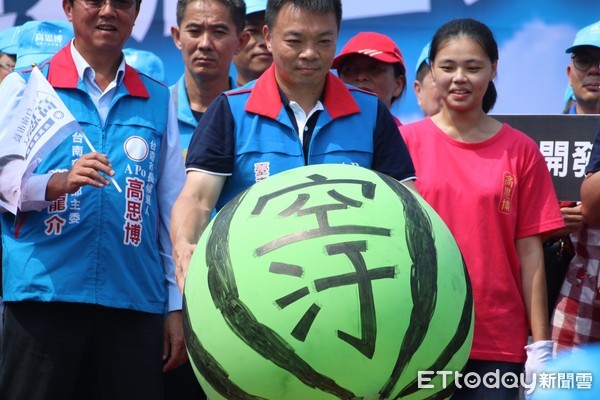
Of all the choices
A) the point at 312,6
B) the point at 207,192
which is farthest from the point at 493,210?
the point at 207,192

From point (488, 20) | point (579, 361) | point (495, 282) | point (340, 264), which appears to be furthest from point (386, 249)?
point (488, 20)

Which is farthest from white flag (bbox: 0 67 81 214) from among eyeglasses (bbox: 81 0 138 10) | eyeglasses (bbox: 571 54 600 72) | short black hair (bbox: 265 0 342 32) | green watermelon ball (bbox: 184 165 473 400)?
eyeglasses (bbox: 571 54 600 72)

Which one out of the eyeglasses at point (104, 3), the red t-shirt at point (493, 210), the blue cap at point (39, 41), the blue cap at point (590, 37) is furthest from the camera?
the blue cap at point (590, 37)

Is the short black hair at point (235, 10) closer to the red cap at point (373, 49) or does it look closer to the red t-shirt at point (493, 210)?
the red cap at point (373, 49)

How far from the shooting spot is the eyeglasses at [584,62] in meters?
6.49

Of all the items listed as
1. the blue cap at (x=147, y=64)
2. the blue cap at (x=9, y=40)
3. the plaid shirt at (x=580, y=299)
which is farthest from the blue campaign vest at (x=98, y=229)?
the blue cap at (x=9, y=40)

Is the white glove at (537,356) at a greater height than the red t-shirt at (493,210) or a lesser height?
lesser

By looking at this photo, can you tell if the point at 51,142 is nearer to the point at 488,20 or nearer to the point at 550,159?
the point at 550,159

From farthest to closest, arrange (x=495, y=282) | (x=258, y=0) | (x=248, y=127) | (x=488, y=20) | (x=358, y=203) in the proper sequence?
(x=488, y=20) < (x=258, y=0) < (x=495, y=282) < (x=248, y=127) < (x=358, y=203)

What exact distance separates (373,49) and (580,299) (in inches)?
75.8

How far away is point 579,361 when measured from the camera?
83.0 inches

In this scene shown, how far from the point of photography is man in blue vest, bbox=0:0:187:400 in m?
4.38

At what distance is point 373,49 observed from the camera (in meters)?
6.16

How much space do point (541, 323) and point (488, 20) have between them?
11.7ft
